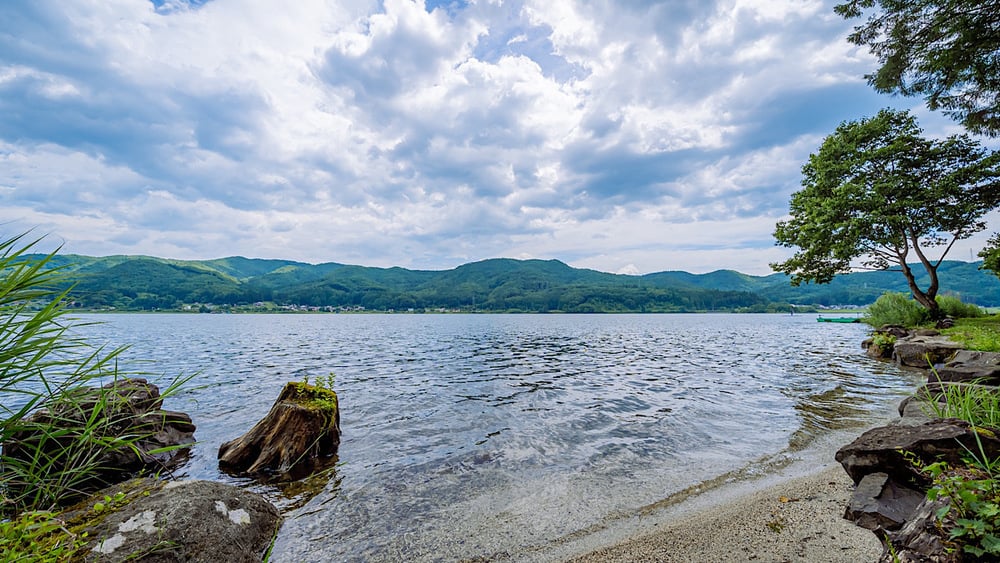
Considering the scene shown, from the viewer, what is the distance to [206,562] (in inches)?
189

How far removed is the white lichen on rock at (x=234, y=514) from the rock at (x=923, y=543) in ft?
24.8

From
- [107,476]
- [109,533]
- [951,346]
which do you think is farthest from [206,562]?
[951,346]

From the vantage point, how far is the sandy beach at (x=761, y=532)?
4.80 metres

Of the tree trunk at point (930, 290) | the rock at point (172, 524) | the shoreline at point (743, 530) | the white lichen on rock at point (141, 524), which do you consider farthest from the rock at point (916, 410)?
the tree trunk at point (930, 290)

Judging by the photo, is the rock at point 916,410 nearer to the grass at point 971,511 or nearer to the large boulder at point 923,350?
the grass at point 971,511

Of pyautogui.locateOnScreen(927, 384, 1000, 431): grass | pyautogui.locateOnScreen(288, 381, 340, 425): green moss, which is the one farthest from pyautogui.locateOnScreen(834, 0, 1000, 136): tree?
pyautogui.locateOnScreen(288, 381, 340, 425): green moss

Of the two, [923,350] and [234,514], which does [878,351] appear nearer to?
[923,350]

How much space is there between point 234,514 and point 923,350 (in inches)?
1158

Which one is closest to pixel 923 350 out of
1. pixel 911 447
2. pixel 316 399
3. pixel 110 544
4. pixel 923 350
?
pixel 923 350

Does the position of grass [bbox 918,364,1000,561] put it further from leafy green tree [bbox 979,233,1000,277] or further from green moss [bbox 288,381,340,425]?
leafy green tree [bbox 979,233,1000,277]

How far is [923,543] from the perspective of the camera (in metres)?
3.34

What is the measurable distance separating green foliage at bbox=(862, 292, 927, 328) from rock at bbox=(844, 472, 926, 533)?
40757 millimetres

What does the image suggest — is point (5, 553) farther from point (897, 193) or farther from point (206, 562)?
point (897, 193)

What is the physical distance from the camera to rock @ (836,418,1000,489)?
480 cm
